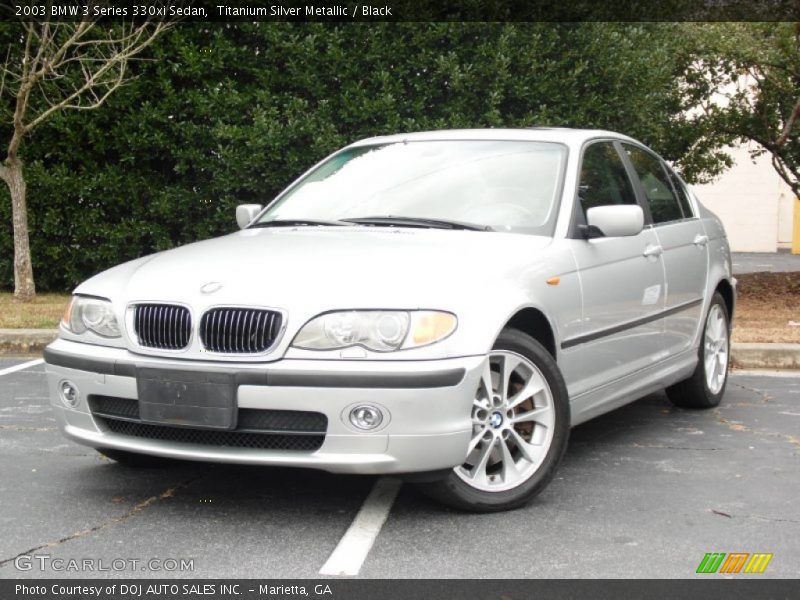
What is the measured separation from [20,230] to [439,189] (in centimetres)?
850

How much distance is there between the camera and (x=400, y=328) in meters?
4.11

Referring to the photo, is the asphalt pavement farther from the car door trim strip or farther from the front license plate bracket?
the car door trim strip

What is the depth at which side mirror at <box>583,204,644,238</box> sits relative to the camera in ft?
16.8

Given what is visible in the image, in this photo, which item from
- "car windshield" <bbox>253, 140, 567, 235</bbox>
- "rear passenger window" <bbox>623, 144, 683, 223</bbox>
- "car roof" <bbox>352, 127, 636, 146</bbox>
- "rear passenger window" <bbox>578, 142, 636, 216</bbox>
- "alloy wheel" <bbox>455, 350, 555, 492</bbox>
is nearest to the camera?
"alloy wheel" <bbox>455, 350, 555, 492</bbox>

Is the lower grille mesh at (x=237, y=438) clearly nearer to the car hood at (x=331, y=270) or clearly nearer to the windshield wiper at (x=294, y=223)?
the car hood at (x=331, y=270)

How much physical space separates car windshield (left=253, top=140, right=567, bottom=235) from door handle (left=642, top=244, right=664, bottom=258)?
68 centimetres

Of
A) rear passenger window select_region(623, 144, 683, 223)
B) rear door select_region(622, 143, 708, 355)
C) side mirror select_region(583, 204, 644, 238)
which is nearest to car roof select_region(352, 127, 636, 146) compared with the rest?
rear passenger window select_region(623, 144, 683, 223)

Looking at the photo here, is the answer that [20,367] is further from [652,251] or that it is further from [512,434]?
[512,434]

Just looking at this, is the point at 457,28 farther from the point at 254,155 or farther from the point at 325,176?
the point at 325,176

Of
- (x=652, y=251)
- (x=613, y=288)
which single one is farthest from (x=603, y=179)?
A: (x=613, y=288)

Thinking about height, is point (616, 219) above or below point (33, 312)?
above

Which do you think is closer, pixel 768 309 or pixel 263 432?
pixel 263 432

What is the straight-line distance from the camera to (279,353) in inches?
162
